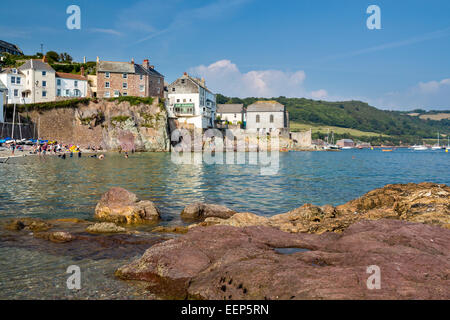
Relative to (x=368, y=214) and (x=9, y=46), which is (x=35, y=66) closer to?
(x=9, y=46)

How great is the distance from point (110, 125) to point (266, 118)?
55847 millimetres

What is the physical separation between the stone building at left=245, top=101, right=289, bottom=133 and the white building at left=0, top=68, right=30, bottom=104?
6873 centimetres

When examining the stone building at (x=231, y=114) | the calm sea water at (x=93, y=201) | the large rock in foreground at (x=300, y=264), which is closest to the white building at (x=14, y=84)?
the calm sea water at (x=93, y=201)

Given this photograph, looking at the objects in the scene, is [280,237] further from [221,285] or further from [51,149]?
[51,149]

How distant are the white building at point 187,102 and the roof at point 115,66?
12300 mm

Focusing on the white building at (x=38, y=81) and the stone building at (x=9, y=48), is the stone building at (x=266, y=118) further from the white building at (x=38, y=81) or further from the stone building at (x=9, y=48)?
the stone building at (x=9, y=48)

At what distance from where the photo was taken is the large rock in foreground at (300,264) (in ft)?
20.4

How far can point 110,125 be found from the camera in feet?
270

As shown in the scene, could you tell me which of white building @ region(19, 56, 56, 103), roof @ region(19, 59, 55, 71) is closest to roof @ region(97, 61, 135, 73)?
white building @ region(19, 56, 56, 103)

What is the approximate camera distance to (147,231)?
1389cm

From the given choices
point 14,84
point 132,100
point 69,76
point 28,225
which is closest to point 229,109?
point 132,100

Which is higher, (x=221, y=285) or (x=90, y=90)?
(x=90, y=90)

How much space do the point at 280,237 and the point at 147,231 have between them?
5.99 metres
